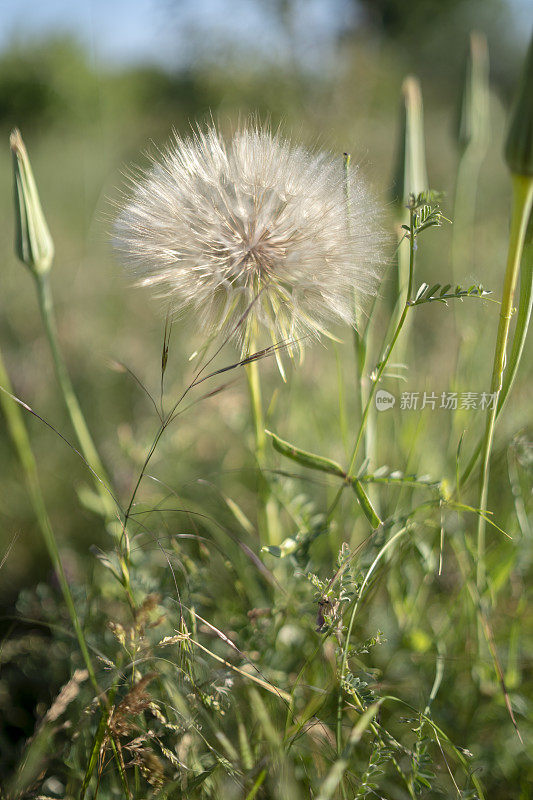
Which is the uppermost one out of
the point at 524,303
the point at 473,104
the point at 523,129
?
the point at 473,104

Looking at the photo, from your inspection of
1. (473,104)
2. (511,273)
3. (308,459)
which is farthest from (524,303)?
(473,104)

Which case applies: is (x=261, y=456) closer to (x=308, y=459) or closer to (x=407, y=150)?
(x=308, y=459)

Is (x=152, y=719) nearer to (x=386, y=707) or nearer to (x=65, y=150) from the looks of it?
(x=386, y=707)

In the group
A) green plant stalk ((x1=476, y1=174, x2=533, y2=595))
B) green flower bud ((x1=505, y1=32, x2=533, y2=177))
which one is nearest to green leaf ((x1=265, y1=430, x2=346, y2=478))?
green plant stalk ((x1=476, y1=174, x2=533, y2=595))

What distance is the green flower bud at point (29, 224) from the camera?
0.70 metres

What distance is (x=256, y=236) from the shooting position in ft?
1.92

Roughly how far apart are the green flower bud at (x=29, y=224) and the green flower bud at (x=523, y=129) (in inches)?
22.1

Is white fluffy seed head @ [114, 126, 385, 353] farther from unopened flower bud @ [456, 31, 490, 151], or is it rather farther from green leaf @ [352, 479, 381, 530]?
unopened flower bud @ [456, 31, 490, 151]

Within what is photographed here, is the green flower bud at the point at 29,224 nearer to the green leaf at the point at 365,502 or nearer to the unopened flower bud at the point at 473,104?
the green leaf at the point at 365,502

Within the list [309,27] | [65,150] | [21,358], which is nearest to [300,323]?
[21,358]

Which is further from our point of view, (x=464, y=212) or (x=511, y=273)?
(x=464, y=212)

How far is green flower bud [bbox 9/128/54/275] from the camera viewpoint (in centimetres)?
70

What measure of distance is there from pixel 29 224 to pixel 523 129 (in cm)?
60

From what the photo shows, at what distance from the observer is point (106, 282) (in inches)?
88.7
